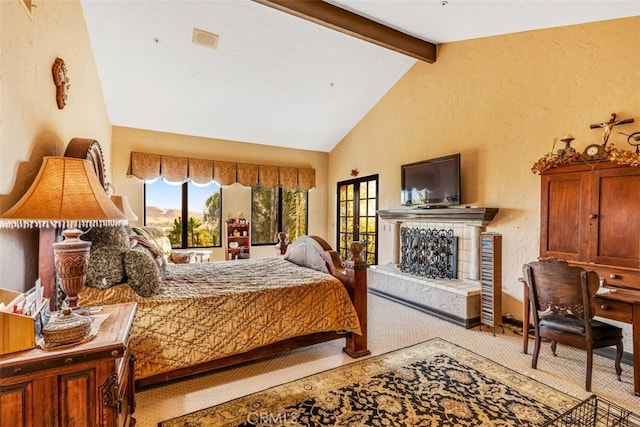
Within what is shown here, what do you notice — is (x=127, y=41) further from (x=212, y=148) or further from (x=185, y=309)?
(x=185, y=309)

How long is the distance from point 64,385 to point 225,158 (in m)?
5.57

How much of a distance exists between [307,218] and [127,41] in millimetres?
4674

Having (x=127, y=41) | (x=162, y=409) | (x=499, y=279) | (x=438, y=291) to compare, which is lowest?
(x=162, y=409)

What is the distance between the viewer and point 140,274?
7.30ft

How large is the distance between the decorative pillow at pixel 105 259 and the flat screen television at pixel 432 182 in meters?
3.91

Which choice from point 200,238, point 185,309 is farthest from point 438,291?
point 200,238

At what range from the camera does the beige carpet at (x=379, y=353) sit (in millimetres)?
2260

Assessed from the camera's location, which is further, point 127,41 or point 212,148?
point 212,148

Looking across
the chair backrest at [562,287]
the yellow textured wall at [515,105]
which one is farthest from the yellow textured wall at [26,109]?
the yellow textured wall at [515,105]

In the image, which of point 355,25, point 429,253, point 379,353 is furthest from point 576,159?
point 355,25

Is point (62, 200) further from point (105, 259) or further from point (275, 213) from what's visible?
point (275, 213)

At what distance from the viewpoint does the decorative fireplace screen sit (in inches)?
175

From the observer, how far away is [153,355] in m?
2.19

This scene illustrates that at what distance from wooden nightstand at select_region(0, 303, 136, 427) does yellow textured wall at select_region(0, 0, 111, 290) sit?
2.19 feet
